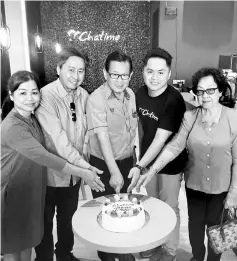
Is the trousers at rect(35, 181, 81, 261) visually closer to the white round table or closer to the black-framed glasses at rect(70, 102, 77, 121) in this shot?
the white round table

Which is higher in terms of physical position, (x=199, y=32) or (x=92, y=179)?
(x=199, y=32)

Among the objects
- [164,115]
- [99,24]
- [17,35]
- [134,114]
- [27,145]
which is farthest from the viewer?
[99,24]

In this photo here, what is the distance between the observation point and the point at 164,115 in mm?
2238

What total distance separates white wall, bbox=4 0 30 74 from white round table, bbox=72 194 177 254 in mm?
4798

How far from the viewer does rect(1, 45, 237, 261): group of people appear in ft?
6.15

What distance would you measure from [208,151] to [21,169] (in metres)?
1.20

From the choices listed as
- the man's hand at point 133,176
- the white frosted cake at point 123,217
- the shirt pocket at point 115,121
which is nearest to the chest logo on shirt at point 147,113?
the shirt pocket at point 115,121

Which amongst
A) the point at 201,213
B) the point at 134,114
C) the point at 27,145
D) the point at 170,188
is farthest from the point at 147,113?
the point at 27,145

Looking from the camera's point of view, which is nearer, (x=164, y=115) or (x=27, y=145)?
(x=27, y=145)

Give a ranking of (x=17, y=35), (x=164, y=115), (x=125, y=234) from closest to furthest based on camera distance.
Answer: (x=125, y=234), (x=164, y=115), (x=17, y=35)

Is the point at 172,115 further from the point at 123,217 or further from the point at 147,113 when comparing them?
the point at 123,217

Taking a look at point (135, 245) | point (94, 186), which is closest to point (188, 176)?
point (94, 186)

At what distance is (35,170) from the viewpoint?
1.93 metres

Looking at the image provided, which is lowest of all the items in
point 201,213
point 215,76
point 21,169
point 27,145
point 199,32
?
point 201,213
